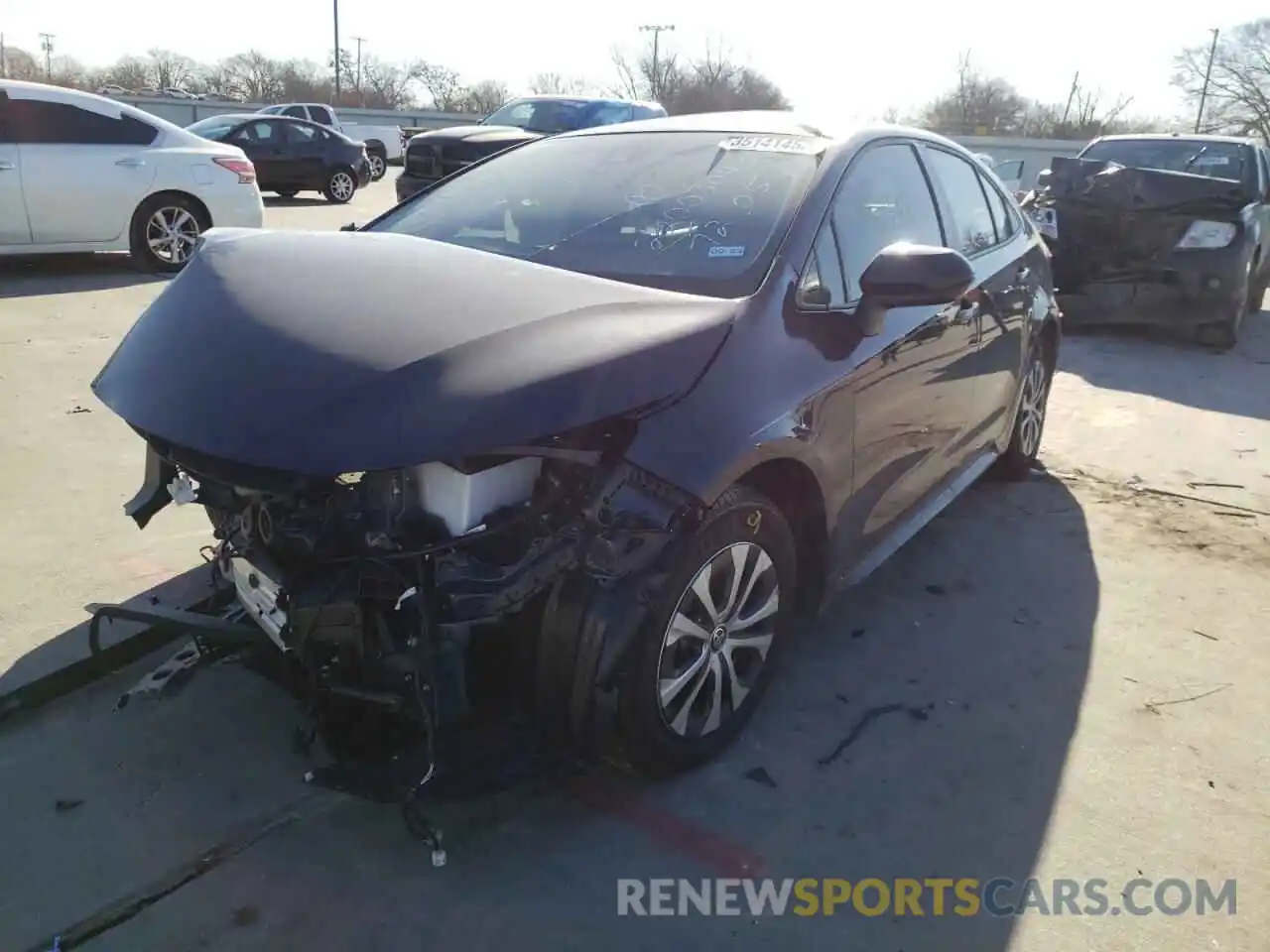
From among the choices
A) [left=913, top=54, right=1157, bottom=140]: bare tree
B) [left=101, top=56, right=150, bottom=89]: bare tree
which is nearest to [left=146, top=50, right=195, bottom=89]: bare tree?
[left=101, top=56, right=150, bottom=89]: bare tree

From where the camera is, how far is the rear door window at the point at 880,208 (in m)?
3.17

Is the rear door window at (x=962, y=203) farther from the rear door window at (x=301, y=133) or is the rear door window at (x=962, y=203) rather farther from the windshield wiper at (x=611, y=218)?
the rear door window at (x=301, y=133)

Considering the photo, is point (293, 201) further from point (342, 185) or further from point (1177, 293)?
point (1177, 293)

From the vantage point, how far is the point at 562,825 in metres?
2.59

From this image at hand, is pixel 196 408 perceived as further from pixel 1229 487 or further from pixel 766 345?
pixel 1229 487

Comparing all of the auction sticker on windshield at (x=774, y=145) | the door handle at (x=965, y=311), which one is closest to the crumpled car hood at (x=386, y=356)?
the auction sticker on windshield at (x=774, y=145)

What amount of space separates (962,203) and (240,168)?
24.9 ft

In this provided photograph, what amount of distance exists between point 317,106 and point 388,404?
87.2ft

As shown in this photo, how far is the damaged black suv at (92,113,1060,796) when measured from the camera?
2213mm

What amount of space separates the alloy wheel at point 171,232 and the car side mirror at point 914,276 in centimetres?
793

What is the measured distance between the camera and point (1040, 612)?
385 centimetres

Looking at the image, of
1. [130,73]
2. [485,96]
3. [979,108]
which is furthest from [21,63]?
[979,108]

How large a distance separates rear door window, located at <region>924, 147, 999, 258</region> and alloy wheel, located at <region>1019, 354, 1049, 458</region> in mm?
828

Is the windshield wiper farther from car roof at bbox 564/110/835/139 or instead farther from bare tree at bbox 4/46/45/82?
bare tree at bbox 4/46/45/82
